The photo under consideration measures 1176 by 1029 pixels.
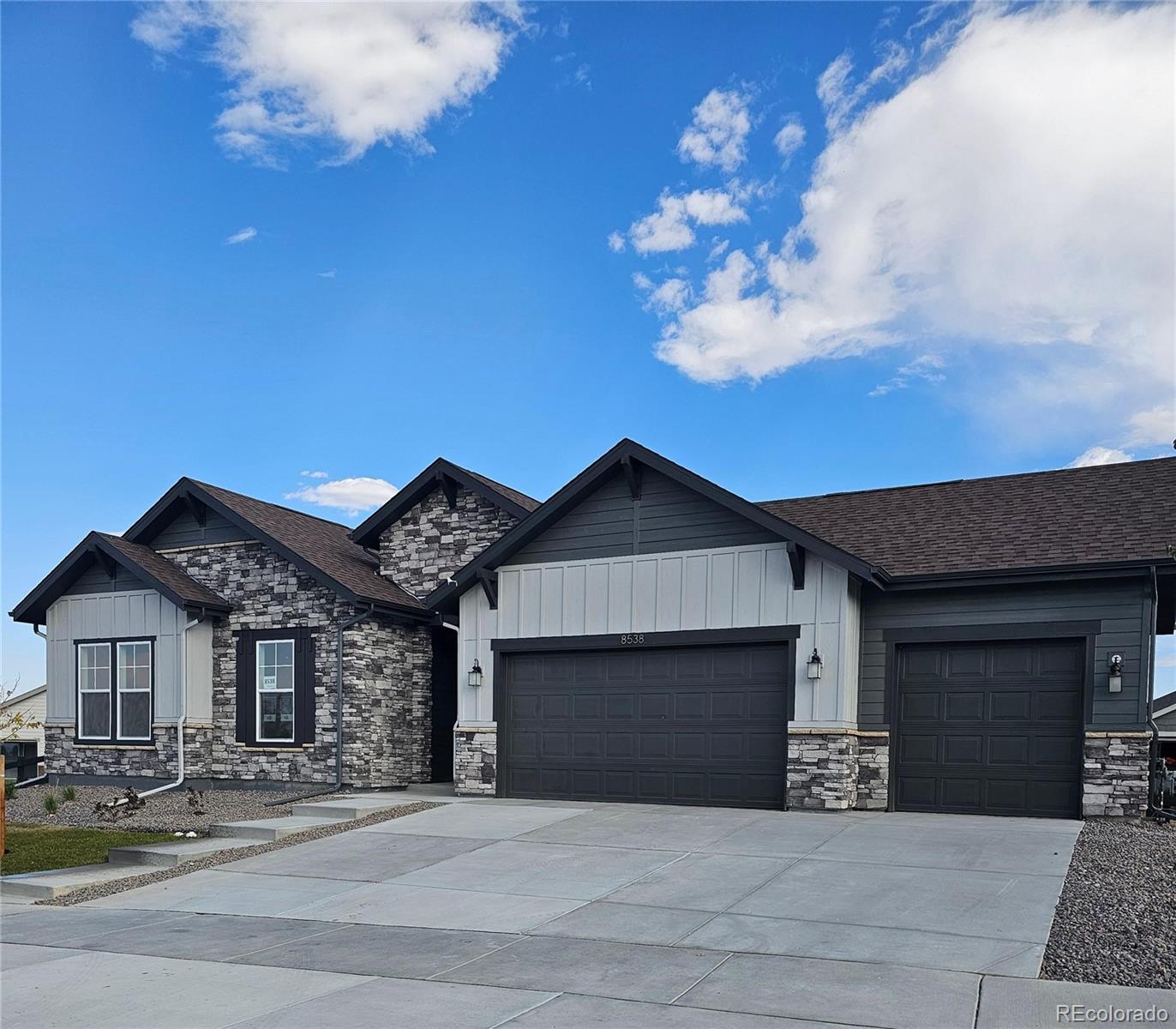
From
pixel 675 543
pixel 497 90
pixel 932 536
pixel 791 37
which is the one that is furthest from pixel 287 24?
pixel 932 536

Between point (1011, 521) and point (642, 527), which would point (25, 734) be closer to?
point (642, 527)

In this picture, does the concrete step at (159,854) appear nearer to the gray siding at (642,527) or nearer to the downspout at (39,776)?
the gray siding at (642,527)

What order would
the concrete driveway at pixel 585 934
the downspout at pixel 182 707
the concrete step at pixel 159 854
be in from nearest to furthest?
the concrete driveway at pixel 585 934 < the concrete step at pixel 159 854 < the downspout at pixel 182 707

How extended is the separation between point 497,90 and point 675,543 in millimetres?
7852

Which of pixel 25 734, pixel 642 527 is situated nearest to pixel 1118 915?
pixel 642 527

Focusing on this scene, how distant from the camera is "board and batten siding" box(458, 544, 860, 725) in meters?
14.1

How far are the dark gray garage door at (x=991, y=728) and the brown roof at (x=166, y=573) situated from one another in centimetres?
1198

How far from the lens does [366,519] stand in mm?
19922

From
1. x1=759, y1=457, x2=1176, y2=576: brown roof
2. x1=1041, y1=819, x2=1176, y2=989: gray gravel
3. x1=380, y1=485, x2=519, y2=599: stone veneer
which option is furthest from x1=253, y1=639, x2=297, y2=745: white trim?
x1=1041, y1=819, x2=1176, y2=989: gray gravel

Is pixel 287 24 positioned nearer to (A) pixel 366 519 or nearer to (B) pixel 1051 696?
(A) pixel 366 519

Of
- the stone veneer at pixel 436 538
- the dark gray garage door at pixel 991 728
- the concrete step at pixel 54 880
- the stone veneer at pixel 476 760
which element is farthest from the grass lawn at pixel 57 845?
the dark gray garage door at pixel 991 728

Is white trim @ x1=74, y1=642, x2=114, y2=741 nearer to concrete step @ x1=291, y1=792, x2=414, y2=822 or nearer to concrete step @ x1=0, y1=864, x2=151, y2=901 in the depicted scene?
concrete step @ x1=291, y1=792, x2=414, y2=822

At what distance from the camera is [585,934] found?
8156 millimetres

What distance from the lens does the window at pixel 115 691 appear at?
18.9 metres
